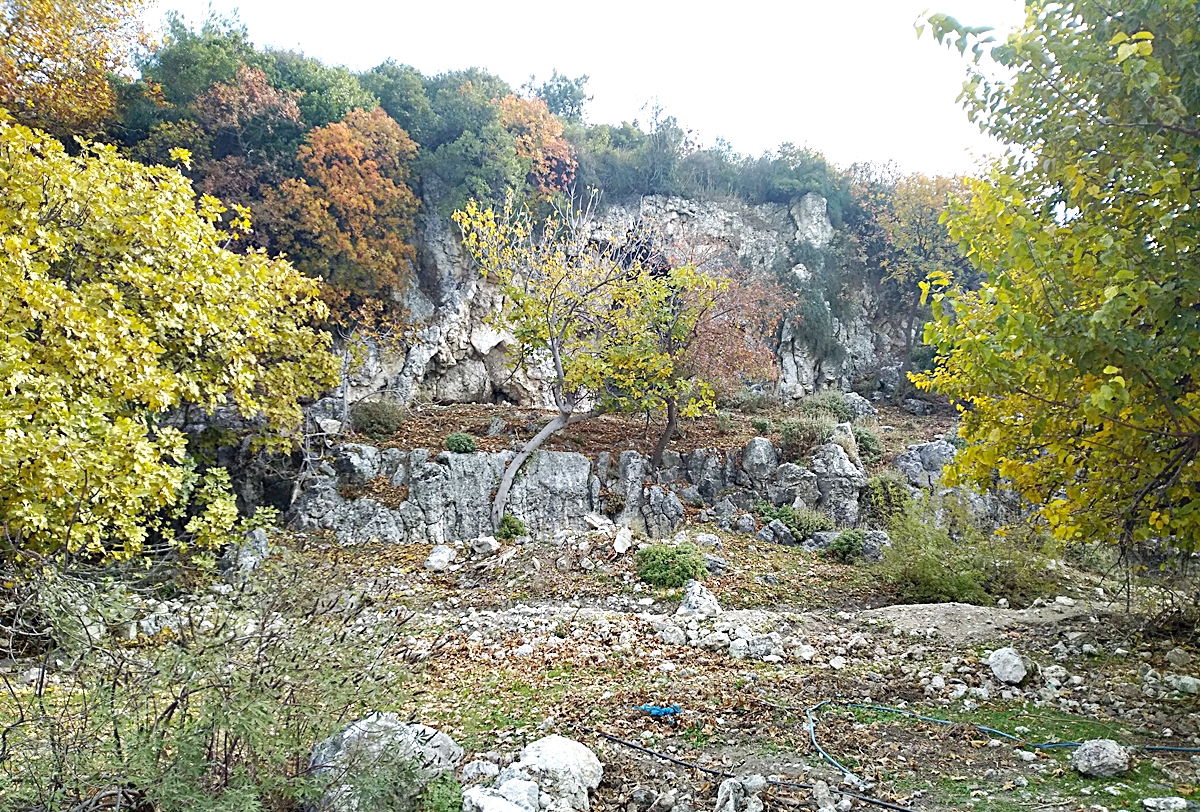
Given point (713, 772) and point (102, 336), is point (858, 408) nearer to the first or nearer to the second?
point (713, 772)

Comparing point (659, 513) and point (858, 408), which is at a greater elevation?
point (858, 408)

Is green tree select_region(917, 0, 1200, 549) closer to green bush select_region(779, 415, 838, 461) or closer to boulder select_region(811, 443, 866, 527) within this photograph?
boulder select_region(811, 443, 866, 527)

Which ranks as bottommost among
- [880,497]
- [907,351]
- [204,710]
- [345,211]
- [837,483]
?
[204,710]

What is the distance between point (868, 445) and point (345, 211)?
12.5 m

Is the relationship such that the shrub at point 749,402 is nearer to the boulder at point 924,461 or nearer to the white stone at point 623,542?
the boulder at point 924,461

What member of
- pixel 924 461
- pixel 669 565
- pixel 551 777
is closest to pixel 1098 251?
pixel 551 777

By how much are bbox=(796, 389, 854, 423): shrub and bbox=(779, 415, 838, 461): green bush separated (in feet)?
10.4

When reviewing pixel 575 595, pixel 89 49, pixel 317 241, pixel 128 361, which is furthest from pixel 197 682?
pixel 89 49

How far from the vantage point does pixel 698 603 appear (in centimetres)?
692

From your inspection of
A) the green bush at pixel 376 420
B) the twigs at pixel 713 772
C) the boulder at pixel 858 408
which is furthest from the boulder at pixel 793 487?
the twigs at pixel 713 772

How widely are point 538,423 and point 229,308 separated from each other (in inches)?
302

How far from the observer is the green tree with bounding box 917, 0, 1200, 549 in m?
3.21

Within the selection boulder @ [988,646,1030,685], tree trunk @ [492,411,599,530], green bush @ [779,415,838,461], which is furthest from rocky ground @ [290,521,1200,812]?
green bush @ [779,415,838,461]

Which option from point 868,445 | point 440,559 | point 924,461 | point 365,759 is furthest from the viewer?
point 868,445
